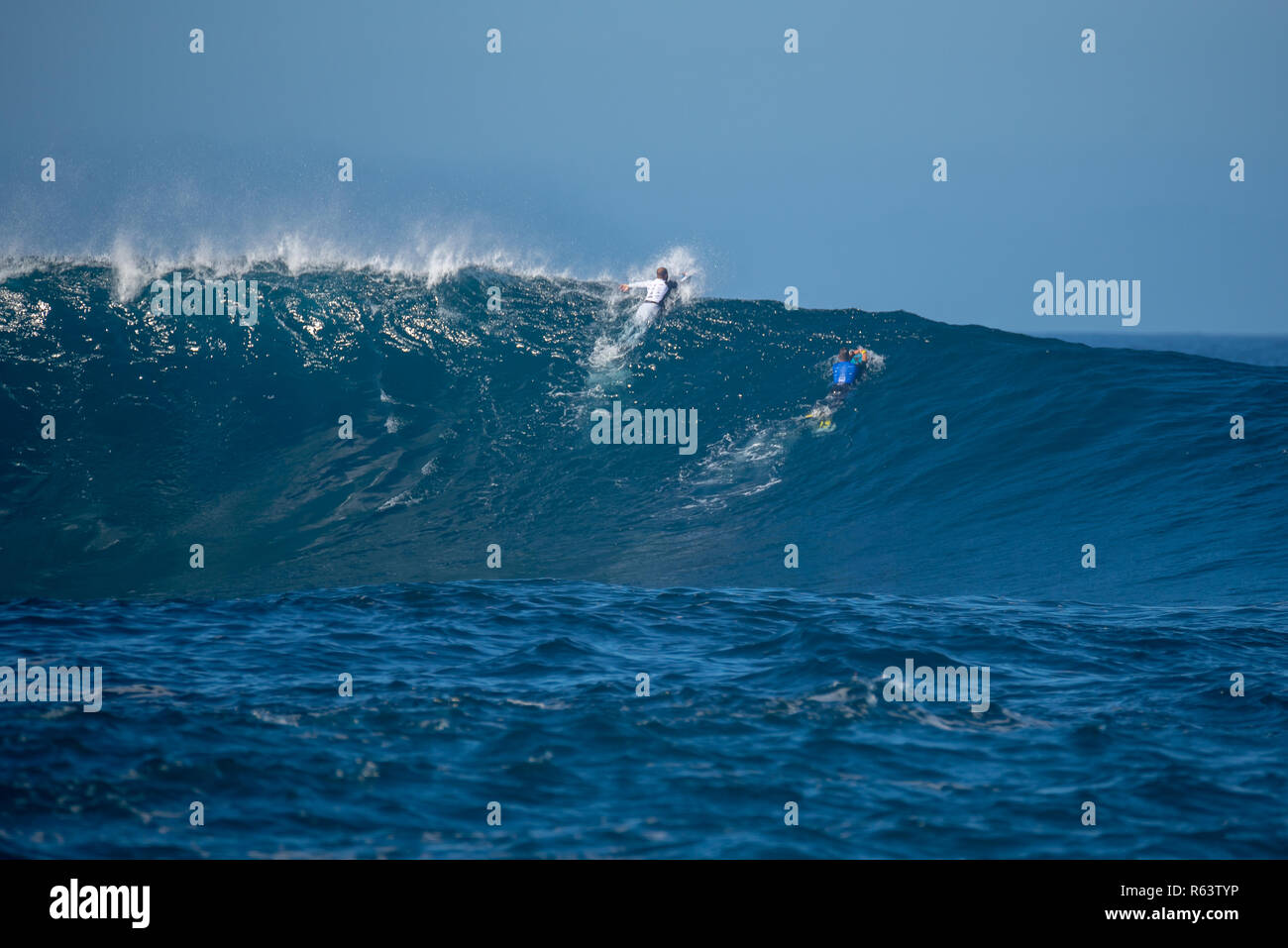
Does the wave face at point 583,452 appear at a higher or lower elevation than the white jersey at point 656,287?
lower

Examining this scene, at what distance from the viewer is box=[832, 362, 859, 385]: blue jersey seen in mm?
20031

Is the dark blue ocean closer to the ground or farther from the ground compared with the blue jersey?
closer to the ground

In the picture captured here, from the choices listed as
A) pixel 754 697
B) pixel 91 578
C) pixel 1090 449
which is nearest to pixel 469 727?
pixel 754 697

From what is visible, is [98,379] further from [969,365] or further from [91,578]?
[969,365]

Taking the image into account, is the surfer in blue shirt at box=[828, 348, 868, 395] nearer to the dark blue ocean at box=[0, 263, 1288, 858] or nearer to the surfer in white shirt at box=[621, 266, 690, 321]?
the dark blue ocean at box=[0, 263, 1288, 858]

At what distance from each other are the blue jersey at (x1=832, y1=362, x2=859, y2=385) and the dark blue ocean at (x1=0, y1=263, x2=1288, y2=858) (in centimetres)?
46

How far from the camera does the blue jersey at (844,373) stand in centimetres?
2003

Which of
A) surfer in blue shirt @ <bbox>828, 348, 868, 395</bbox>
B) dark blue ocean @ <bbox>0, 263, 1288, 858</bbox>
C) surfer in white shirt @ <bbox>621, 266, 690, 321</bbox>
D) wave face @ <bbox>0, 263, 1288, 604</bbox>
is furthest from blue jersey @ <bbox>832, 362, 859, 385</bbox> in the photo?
surfer in white shirt @ <bbox>621, 266, 690, 321</bbox>

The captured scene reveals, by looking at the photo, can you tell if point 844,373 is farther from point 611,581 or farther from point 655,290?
point 611,581

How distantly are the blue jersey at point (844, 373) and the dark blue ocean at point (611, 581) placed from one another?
1.49ft

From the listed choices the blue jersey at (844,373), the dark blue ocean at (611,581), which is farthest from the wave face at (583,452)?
the blue jersey at (844,373)

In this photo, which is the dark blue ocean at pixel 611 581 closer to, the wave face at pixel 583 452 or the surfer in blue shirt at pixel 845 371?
the wave face at pixel 583 452

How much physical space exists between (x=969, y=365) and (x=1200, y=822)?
593 inches
